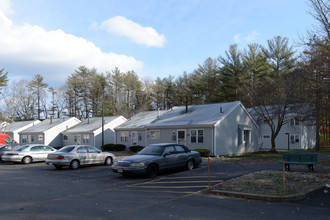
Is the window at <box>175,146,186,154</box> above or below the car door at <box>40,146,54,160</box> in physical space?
above

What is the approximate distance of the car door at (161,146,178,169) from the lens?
14645 millimetres

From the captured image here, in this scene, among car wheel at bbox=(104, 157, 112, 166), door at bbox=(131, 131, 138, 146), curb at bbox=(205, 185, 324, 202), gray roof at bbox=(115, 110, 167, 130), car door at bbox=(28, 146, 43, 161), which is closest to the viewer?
curb at bbox=(205, 185, 324, 202)

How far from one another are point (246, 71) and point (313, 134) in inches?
510

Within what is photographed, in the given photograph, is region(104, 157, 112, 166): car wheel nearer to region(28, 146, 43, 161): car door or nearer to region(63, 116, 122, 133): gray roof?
region(28, 146, 43, 161): car door

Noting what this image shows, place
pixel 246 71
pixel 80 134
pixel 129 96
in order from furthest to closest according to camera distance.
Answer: pixel 129 96
pixel 246 71
pixel 80 134

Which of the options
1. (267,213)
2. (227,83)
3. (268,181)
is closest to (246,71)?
(227,83)

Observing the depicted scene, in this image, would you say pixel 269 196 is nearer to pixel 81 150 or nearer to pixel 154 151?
pixel 154 151

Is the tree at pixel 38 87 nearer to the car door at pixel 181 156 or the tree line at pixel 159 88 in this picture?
the tree line at pixel 159 88

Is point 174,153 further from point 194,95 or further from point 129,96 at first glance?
point 129,96

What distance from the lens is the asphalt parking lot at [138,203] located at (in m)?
7.46

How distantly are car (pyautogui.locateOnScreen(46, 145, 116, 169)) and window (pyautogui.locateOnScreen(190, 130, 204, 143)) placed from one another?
9.20 metres

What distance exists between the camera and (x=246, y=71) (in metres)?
46.1

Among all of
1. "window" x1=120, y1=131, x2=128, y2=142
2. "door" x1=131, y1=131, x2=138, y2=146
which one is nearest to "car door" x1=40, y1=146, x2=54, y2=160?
"door" x1=131, y1=131, x2=138, y2=146

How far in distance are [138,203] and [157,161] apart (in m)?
5.53
